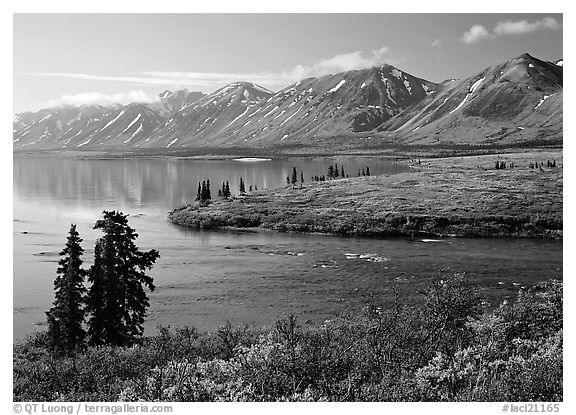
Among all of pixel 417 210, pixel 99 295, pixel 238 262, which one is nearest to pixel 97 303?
pixel 99 295

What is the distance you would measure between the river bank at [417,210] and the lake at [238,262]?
1.12 m

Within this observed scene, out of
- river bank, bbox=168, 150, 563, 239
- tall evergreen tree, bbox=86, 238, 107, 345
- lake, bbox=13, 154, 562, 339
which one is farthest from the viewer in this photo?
river bank, bbox=168, 150, 563, 239

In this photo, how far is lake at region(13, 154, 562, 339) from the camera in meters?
18.7

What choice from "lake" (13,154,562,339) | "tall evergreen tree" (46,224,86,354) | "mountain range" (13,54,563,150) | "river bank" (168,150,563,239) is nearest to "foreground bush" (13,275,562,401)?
"tall evergreen tree" (46,224,86,354)

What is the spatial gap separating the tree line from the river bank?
1199 centimetres

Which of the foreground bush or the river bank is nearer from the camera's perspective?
the foreground bush

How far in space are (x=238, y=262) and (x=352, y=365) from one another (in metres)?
11.5

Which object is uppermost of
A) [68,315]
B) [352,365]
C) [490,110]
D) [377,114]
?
[377,114]

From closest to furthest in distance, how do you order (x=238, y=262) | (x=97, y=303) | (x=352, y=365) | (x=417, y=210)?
(x=352, y=365)
(x=97, y=303)
(x=238, y=262)
(x=417, y=210)

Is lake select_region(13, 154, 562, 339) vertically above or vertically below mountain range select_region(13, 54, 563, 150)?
below

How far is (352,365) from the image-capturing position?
43.4 feet

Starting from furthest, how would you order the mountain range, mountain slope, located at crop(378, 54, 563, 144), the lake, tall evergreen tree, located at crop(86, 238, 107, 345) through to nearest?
mountain slope, located at crop(378, 54, 563, 144) < the mountain range < the lake < tall evergreen tree, located at crop(86, 238, 107, 345)

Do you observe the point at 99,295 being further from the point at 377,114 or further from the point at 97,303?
the point at 377,114

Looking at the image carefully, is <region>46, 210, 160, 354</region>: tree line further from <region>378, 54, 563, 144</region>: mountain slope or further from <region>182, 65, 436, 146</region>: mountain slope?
<region>378, 54, 563, 144</region>: mountain slope
